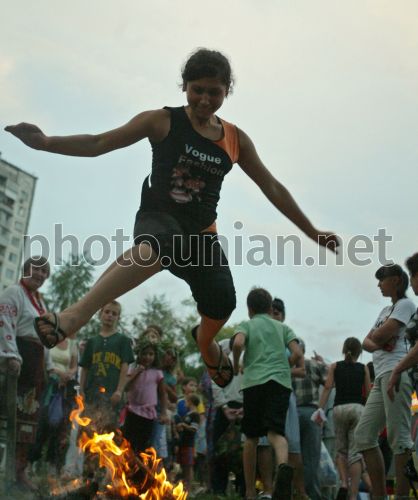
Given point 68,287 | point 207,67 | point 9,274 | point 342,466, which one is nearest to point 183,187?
point 207,67

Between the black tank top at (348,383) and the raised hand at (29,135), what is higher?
the raised hand at (29,135)

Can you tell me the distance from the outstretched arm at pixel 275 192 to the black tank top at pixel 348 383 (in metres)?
3.72

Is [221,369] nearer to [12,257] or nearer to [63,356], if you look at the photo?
[63,356]

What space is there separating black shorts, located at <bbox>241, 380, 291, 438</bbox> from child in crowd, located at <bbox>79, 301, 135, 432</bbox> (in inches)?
56.7

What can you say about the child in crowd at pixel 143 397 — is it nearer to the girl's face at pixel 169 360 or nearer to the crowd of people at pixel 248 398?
the crowd of people at pixel 248 398

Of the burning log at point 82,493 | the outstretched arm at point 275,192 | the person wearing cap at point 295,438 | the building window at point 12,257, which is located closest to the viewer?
the burning log at point 82,493

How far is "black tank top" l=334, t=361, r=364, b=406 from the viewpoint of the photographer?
28.2 feet

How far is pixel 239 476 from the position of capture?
9211mm

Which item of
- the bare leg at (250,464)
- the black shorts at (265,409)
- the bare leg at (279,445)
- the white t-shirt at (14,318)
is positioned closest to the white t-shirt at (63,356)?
the white t-shirt at (14,318)

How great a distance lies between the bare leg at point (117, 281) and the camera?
4.21m

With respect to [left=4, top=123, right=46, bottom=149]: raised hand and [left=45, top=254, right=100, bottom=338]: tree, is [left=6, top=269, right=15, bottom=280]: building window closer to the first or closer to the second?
[left=45, top=254, right=100, bottom=338]: tree

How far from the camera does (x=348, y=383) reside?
8609 mm

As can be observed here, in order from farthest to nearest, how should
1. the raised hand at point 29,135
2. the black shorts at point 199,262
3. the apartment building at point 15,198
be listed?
the apartment building at point 15,198 < the black shorts at point 199,262 < the raised hand at point 29,135

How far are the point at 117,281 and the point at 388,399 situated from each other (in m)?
3.03
